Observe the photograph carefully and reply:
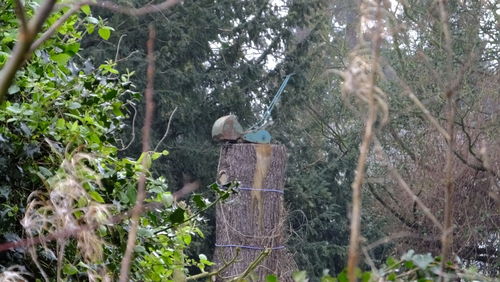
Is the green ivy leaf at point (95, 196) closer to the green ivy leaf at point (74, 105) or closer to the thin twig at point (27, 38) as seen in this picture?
the green ivy leaf at point (74, 105)

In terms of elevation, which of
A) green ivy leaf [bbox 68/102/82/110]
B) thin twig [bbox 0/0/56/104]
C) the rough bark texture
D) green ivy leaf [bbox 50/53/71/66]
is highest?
green ivy leaf [bbox 50/53/71/66]

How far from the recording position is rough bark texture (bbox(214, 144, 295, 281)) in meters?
6.77

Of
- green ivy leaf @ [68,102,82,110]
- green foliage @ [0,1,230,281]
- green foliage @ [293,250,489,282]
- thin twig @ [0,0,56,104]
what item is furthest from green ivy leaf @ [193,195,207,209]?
thin twig @ [0,0,56,104]

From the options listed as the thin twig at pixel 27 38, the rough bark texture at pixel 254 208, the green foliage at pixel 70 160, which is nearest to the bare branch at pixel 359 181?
the thin twig at pixel 27 38

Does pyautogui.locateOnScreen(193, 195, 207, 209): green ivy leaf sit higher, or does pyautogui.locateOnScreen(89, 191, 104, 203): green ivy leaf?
pyautogui.locateOnScreen(89, 191, 104, 203): green ivy leaf

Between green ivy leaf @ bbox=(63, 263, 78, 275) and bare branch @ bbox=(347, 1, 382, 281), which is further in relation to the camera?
green ivy leaf @ bbox=(63, 263, 78, 275)

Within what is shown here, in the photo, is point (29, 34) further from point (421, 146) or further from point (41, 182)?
point (421, 146)

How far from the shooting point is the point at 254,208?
6832mm

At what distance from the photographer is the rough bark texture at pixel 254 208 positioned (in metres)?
6.77

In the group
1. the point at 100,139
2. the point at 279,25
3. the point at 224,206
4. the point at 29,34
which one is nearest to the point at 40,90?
the point at 100,139

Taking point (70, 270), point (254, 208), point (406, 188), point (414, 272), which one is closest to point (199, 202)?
point (70, 270)

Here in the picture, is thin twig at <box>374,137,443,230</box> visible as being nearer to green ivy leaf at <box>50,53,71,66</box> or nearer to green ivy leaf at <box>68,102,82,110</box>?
green ivy leaf at <box>68,102,82,110</box>

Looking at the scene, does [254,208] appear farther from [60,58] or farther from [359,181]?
[359,181]

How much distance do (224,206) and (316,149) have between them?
23.5 ft
